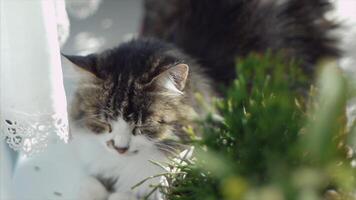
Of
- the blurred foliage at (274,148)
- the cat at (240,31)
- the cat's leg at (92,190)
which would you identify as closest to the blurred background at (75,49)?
the cat's leg at (92,190)

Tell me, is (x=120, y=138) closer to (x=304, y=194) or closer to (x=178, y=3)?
(x=178, y=3)

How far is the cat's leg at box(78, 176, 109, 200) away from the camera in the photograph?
1.18 meters

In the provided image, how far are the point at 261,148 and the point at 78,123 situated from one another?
538 mm

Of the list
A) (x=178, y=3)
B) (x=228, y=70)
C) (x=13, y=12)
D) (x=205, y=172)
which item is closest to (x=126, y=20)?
(x=178, y=3)

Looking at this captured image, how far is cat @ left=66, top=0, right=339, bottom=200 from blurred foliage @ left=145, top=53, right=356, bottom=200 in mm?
115

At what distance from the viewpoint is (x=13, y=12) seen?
95 cm

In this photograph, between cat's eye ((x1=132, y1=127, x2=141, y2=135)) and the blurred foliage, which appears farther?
cat's eye ((x1=132, y1=127, x2=141, y2=135))

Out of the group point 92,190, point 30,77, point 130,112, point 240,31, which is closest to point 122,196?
point 92,190

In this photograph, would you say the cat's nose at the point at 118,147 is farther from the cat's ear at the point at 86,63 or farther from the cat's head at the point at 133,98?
the cat's ear at the point at 86,63

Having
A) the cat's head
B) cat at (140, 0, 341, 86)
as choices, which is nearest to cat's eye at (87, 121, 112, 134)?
the cat's head

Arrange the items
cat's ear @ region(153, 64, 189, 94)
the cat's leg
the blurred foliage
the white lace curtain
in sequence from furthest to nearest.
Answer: the cat's leg → cat's ear @ region(153, 64, 189, 94) → the white lace curtain → the blurred foliage

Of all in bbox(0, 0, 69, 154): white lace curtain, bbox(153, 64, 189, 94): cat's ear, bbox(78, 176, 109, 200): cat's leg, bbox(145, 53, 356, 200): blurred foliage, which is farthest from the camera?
bbox(78, 176, 109, 200): cat's leg

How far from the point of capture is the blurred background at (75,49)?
1151 millimetres

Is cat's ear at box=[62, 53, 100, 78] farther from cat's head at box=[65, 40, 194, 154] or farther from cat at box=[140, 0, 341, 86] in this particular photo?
cat at box=[140, 0, 341, 86]
